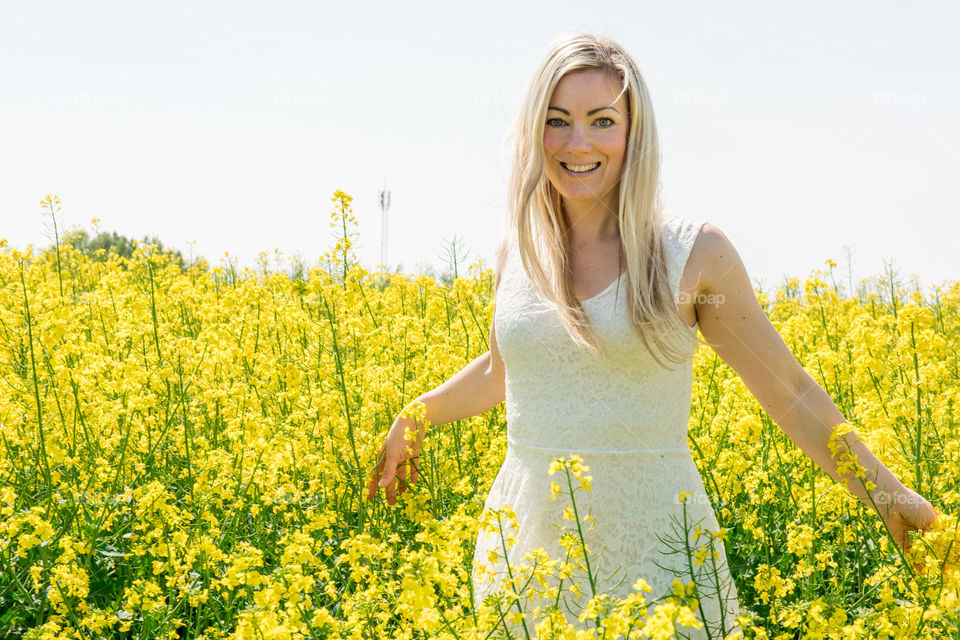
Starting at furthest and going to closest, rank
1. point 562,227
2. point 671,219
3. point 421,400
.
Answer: point 421,400, point 562,227, point 671,219

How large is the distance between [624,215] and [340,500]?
1.54 m

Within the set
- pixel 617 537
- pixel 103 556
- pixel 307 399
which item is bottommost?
pixel 103 556

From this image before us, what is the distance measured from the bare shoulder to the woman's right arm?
2.05 feet

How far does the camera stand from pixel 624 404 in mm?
2070

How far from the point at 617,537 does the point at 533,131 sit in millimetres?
1024

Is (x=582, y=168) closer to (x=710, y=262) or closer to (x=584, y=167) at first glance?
(x=584, y=167)

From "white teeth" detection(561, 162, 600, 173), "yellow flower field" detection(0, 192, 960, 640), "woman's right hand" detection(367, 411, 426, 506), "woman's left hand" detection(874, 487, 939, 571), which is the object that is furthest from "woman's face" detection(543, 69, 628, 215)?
"woman's left hand" detection(874, 487, 939, 571)

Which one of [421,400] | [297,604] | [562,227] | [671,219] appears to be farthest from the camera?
[421,400]

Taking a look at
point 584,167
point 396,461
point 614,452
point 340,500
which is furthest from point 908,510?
point 340,500

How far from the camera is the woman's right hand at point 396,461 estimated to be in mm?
2531

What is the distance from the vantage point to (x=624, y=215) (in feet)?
6.91

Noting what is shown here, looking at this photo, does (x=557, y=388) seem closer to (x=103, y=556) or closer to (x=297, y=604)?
(x=297, y=604)

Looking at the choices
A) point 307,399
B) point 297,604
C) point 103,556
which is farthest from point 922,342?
point 103,556

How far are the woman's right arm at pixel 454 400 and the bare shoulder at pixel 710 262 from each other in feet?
2.05
